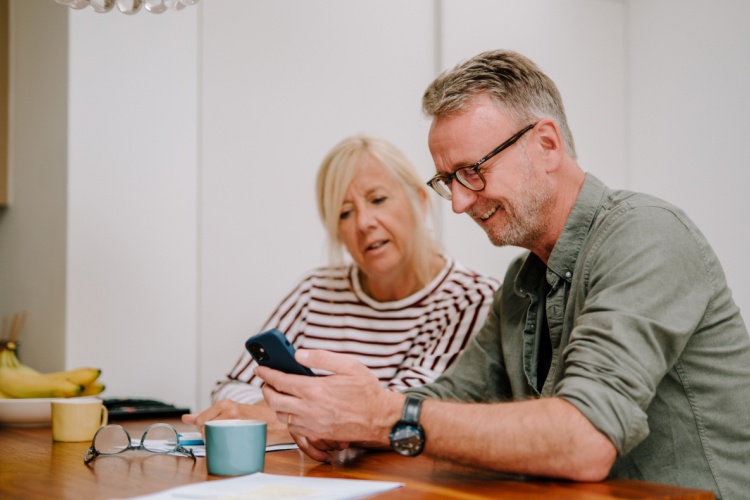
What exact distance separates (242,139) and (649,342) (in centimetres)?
180

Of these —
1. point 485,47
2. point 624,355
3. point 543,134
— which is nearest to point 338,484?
point 624,355

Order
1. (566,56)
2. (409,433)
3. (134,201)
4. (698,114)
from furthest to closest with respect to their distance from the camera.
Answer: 1. (566,56)
2. (698,114)
3. (134,201)
4. (409,433)

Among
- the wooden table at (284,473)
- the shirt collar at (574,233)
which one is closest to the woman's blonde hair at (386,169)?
the shirt collar at (574,233)

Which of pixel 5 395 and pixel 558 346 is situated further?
pixel 5 395

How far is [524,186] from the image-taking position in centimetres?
149

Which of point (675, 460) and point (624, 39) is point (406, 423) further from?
point (624, 39)

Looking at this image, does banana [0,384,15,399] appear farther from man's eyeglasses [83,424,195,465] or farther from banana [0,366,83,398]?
man's eyeglasses [83,424,195,465]

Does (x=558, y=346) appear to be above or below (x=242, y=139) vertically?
below

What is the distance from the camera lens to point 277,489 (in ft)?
3.46

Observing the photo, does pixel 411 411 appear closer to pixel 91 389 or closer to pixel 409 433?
pixel 409 433

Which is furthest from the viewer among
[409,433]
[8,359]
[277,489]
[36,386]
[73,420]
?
[8,359]

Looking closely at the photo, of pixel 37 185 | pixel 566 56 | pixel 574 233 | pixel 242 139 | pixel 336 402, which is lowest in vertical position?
pixel 336 402

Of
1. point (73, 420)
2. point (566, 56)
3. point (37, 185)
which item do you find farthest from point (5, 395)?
point (566, 56)

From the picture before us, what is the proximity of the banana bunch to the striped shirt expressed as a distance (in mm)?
349
